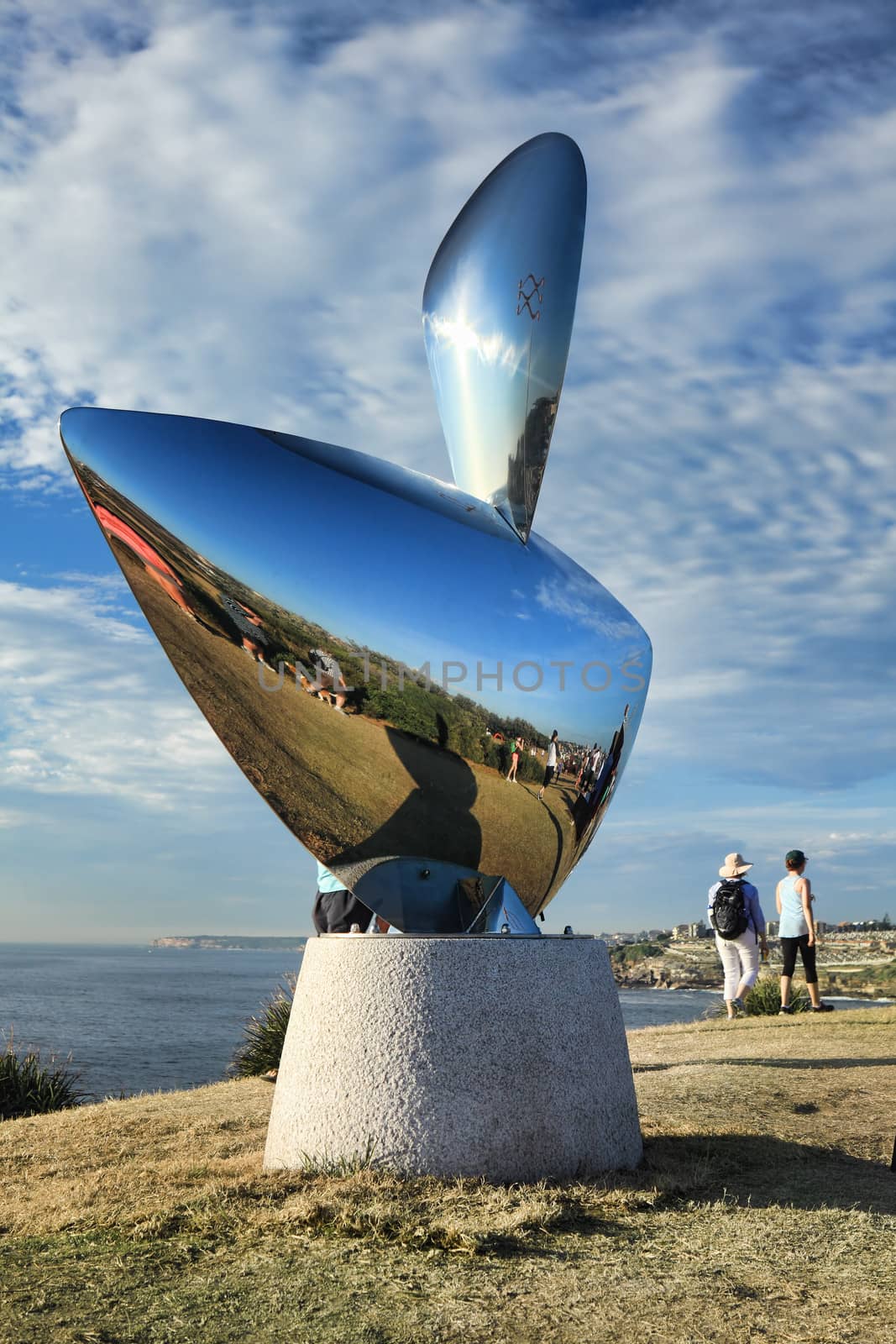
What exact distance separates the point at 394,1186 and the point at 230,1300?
3.95 ft

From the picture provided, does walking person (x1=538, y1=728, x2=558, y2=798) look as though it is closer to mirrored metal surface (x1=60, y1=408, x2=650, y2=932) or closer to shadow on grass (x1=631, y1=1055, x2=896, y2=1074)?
mirrored metal surface (x1=60, y1=408, x2=650, y2=932)

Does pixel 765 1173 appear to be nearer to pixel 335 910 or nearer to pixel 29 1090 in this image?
pixel 335 910

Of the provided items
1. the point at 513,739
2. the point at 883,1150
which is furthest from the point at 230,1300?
the point at 883,1150

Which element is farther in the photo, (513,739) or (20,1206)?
(513,739)

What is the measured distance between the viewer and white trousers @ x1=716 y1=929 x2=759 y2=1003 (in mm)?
13281

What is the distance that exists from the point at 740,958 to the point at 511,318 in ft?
31.4

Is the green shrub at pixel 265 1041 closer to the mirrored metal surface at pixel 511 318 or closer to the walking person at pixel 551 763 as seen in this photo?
the walking person at pixel 551 763

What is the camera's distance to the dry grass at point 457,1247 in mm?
3719

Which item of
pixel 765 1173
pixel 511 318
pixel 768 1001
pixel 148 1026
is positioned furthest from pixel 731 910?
pixel 148 1026

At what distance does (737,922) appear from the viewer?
1298 cm

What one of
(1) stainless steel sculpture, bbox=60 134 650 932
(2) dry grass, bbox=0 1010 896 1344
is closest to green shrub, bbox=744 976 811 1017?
(2) dry grass, bbox=0 1010 896 1344

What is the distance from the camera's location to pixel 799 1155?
20.7ft

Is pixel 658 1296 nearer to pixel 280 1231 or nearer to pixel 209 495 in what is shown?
pixel 280 1231

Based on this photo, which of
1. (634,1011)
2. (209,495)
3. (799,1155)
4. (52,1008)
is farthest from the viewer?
(52,1008)
